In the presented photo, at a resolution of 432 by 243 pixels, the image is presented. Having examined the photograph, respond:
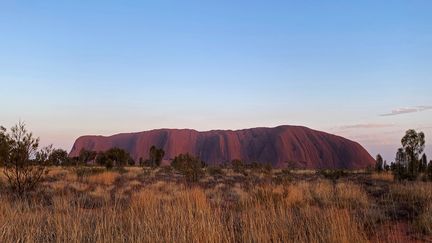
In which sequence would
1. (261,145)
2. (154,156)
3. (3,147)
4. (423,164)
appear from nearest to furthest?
(3,147)
(423,164)
(154,156)
(261,145)

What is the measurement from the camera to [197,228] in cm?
579

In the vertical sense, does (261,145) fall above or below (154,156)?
above

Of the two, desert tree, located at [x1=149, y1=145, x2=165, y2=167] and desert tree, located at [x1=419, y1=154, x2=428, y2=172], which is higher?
desert tree, located at [x1=149, y1=145, x2=165, y2=167]

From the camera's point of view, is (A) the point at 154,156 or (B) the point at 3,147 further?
(A) the point at 154,156

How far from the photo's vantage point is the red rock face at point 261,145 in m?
107

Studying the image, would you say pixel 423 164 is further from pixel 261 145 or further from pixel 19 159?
pixel 261 145

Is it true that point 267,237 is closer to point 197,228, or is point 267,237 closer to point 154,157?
point 197,228

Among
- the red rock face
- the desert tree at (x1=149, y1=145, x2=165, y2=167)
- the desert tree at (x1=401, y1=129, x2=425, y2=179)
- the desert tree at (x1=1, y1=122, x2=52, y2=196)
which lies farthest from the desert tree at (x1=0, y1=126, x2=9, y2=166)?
the red rock face

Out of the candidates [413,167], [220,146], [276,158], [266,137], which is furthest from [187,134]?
[413,167]

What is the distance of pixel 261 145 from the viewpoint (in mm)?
116188

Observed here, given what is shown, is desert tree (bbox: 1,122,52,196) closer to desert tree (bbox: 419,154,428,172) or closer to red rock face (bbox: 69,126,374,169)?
desert tree (bbox: 419,154,428,172)

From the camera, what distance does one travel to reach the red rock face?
352ft

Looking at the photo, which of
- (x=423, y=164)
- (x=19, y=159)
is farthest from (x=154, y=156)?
(x=19, y=159)

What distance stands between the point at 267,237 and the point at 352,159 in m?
111
